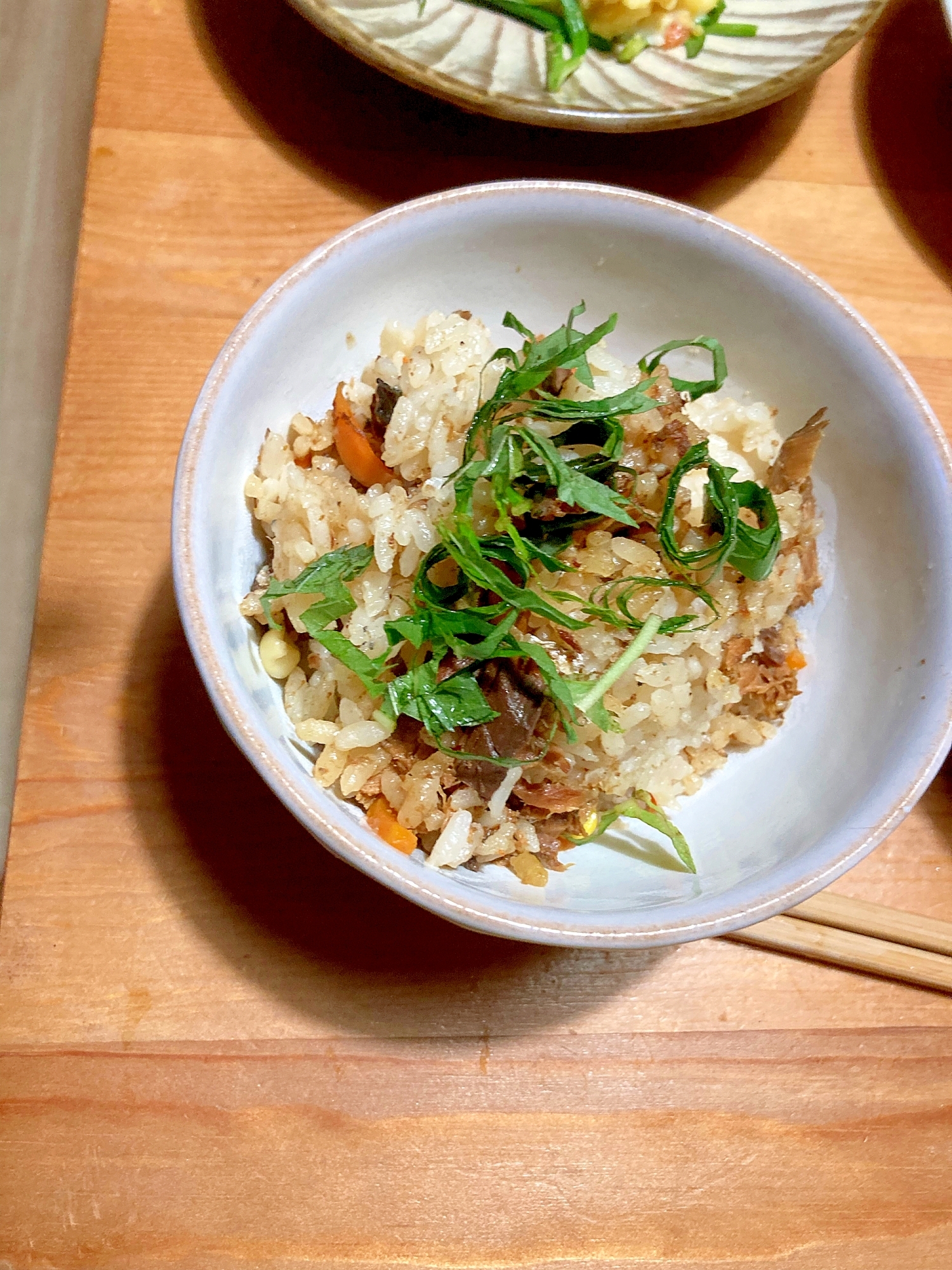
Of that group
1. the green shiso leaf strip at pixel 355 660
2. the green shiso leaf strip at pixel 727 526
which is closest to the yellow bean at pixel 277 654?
the green shiso leaf strip at pixel 355 660

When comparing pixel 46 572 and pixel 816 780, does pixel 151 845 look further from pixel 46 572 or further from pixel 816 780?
pixel 816 780

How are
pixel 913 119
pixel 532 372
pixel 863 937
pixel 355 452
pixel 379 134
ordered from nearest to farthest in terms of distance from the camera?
1. pixel 532 372
2. pixel 355 452
3. pixel 863 937
4. pixel 379 134
5. pixel 913 119

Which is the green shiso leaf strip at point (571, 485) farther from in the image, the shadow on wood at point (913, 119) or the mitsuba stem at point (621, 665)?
the shadow on wood at point (913, 119)

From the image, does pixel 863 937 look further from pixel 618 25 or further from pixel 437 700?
pixel 618 25

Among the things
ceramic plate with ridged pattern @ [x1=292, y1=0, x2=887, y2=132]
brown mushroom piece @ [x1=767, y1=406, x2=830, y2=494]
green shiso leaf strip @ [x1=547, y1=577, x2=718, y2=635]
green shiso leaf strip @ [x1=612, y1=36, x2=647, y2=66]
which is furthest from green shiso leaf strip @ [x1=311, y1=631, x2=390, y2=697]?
green shiso leaf strip @ [x1=612, y1=36, x2=647, y2=66]

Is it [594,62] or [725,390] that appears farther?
[594,62]

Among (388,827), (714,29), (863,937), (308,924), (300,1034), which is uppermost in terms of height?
(714,29)

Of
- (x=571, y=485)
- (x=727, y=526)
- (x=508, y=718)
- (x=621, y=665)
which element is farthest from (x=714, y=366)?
(x=508, y=718)
